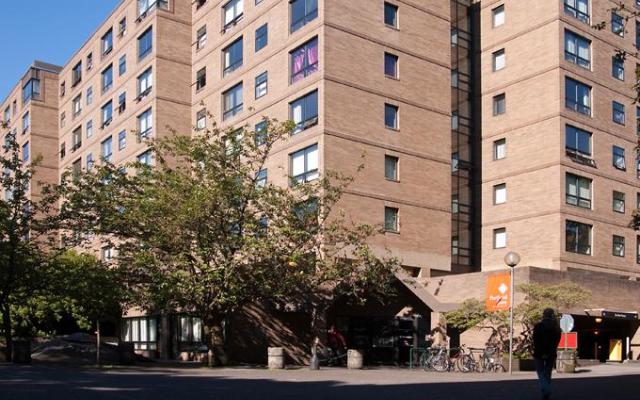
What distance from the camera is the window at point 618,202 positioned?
45.8 metres

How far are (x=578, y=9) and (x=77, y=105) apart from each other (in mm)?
40058

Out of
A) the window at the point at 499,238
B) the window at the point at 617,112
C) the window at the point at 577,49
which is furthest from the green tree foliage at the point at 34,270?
the window at the point at 617,112

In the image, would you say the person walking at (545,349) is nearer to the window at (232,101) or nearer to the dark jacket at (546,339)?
the dark jacket at (546,339)

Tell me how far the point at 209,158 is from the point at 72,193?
5827 mm

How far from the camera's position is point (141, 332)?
5006 cm

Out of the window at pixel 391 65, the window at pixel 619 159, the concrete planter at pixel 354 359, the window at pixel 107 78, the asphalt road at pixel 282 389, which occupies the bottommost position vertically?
the concrete planter at pixel 354 359

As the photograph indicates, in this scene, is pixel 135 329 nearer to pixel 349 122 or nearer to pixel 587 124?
pixel 349 122

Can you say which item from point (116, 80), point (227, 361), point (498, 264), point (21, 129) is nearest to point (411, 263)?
point (498, 264)

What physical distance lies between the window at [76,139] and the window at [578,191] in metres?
38.6

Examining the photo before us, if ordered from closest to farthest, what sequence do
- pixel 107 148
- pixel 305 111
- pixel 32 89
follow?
pixel 305 111 → pixel 107 148 → pixel 32 89

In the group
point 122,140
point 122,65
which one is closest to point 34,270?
point 122,140

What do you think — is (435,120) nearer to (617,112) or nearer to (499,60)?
(499,60)

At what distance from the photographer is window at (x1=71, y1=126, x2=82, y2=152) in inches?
2542

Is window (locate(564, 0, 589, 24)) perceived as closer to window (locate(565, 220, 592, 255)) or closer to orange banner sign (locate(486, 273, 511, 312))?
window (locate(565, 220, 592, 255))
